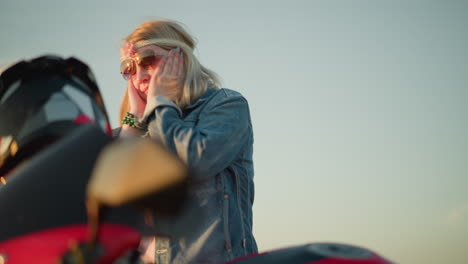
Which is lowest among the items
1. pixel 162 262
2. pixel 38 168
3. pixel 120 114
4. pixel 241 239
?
pixel 162 262

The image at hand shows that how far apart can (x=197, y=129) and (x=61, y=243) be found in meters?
1.24

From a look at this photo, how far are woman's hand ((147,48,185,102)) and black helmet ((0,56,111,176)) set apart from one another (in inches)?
41.3

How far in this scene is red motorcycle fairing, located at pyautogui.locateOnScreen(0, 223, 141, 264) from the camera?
2.19 ft

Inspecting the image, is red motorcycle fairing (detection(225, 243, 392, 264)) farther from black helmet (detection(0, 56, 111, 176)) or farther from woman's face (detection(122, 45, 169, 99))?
woman's face (detection(122, 45, 169, 99))

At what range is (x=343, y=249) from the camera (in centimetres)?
101

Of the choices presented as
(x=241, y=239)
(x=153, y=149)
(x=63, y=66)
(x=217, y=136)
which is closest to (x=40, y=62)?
(x=63, y=66)

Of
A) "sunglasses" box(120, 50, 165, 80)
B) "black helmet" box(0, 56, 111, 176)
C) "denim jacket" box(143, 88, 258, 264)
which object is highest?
"sunglasses" box(120, 50, 165, 80)

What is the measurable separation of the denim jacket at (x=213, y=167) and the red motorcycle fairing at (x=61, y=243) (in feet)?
3.24

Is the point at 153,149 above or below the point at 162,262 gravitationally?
above

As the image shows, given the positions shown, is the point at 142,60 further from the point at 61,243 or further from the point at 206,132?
the point at 61,243

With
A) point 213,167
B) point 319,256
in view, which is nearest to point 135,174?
point 319,256

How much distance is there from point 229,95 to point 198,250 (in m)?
0.91

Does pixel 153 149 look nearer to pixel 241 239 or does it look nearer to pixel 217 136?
pixel 217 136

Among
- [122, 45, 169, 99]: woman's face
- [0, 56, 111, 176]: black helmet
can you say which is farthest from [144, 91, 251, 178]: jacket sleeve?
[0, 56, 111, 176]: black helmet
